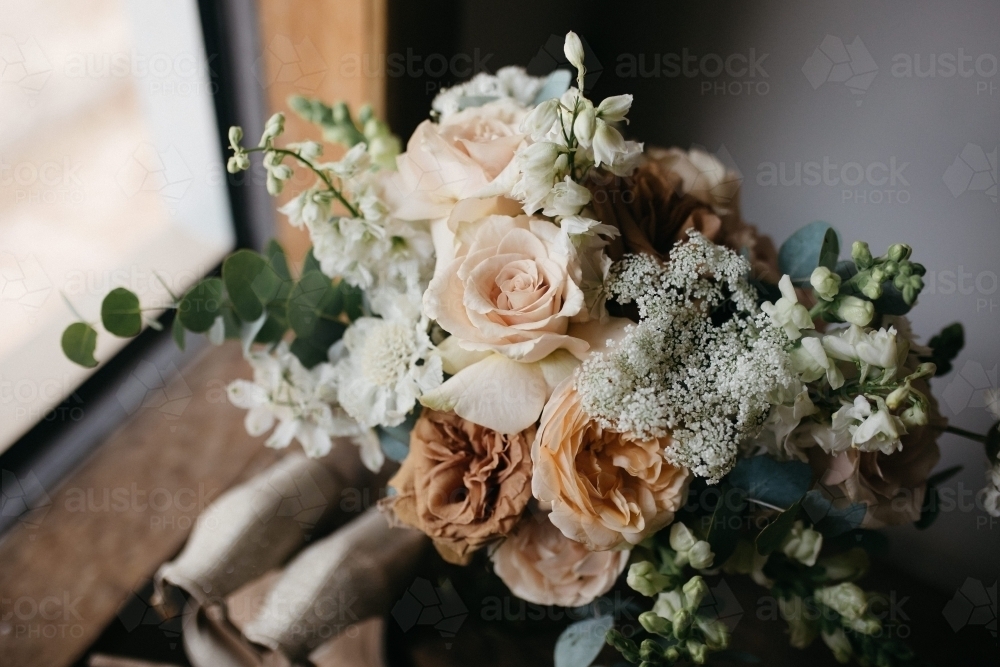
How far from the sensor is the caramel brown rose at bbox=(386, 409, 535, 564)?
0.55 meters

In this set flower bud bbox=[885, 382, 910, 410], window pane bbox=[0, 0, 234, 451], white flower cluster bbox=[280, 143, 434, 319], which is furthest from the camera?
window pane bbox=[0, 0, 234, 451]

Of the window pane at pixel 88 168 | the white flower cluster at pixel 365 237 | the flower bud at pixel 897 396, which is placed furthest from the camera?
the window pane at pixel 88 168

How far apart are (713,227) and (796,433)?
17 cm

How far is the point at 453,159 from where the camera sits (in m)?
0.53

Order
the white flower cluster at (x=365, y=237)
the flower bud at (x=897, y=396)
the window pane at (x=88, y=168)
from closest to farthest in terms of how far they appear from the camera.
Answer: the flower bud at (x=897, y=396) < the white flower cluster at (x=365, y=237) < the window pane at (x=88, y=168)

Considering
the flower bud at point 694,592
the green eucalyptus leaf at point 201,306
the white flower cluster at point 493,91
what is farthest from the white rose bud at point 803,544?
the green eucalyptus leaf at point 201,306

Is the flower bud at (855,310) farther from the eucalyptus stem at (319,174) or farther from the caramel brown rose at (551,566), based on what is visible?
Result: the eucalyptus stem at (319,174)

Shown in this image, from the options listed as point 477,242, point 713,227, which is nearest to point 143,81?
point 477,242

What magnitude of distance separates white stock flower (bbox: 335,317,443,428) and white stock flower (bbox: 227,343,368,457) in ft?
0.14

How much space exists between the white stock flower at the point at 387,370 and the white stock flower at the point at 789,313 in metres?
0.24

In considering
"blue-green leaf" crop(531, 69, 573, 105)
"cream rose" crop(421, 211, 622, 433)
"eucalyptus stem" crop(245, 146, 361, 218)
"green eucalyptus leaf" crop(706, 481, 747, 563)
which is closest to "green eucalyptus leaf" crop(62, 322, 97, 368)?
"eucalyptus stem" crop(245, 146, 361, 218)

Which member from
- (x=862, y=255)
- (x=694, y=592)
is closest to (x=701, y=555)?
(x=694, y=592)

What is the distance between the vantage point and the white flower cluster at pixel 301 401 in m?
0.65

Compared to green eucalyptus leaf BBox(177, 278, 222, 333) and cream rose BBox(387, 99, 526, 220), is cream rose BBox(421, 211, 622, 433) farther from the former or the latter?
green eucalyptus leaf BBox(177, 278, 222, 333)
